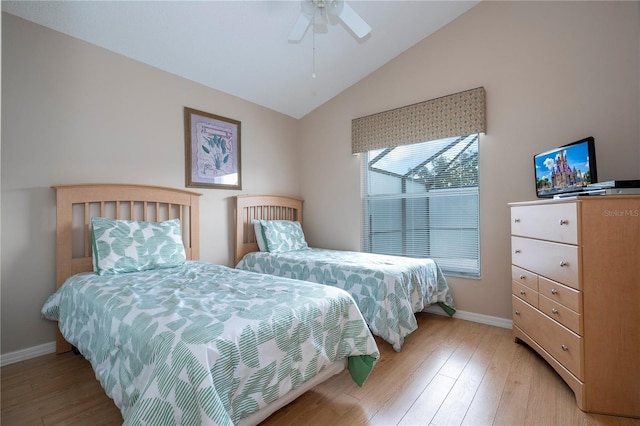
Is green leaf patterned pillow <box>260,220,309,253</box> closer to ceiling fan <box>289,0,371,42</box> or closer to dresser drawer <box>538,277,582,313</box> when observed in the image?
ceiling fan <box>289,0,371,42</box>

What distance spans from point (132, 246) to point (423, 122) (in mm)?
2750

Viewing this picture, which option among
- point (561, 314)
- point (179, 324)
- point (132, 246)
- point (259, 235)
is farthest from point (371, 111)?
point (179, 324)

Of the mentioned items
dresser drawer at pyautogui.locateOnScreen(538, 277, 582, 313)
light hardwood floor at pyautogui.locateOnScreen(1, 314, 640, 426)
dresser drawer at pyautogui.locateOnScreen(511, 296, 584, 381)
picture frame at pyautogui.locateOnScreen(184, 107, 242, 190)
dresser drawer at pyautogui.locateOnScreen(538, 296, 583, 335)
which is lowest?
light hardwood floor at pyautogui.locateOnScreen(1, 314, 640, 426)

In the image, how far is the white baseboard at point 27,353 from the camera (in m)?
1.98

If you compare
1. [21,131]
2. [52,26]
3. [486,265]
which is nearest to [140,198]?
[21,131]

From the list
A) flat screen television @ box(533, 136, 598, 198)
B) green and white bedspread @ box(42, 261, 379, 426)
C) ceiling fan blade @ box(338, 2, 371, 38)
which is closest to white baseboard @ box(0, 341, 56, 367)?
green and white bedspread @ box(42, 261, 379, 426)

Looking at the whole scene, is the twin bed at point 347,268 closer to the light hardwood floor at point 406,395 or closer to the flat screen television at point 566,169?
the light hardwood floor at point 406,395

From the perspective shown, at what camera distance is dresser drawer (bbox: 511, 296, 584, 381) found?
1561mm

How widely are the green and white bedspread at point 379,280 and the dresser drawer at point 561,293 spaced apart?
0.85m

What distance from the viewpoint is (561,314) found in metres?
1.70

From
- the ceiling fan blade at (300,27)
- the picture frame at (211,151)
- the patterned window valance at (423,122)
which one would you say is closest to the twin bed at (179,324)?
the picture frame at (211,151)

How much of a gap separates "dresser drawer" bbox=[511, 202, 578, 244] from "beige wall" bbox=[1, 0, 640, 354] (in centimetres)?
45

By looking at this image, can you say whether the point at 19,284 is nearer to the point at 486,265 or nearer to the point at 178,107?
the point at 178,107

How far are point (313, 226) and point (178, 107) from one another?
202cm
